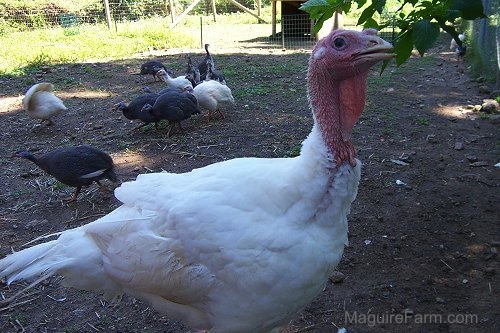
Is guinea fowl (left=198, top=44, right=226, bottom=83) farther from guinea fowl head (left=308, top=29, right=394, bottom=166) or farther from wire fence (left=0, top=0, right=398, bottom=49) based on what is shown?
guinea fowl head (left=308, top=29, right=394, bottom=166)

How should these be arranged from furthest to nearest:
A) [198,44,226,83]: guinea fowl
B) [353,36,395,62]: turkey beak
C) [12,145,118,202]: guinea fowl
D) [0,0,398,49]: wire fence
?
[0,0,398,49]: wire fence < [198,44,226,83]: guinea fowl < [12,145,118,202]: guinea fowl < [353,36,395,62]: turkey beak

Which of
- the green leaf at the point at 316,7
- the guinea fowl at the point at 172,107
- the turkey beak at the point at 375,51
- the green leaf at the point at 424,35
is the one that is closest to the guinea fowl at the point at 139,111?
the guinea fowl at the point at 172,107

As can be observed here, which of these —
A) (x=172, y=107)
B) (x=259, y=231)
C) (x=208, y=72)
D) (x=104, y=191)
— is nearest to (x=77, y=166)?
(x=104, y=191)

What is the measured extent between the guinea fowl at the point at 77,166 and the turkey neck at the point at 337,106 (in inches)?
134

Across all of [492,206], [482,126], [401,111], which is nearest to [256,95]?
[401,111]

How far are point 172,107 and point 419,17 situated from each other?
444 centimetres

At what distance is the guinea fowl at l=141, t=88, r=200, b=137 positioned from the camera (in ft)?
22.3

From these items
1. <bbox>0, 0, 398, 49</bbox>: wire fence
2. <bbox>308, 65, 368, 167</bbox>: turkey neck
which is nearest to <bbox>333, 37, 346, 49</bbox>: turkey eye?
<bbox>308, 65, 368, 167</bbox>: turkey neck

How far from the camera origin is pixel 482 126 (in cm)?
648

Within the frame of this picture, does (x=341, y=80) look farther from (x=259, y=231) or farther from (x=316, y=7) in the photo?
(x=316, y=7)

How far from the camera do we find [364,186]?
4.93 m

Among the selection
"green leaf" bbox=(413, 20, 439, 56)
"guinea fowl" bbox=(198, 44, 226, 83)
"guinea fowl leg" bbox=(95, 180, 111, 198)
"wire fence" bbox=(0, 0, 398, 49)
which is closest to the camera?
"green leaf" bbox=(413, 20, 439, 56)

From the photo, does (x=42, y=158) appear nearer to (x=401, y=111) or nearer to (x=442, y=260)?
(x=442, y=260)

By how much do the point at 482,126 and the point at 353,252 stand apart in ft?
Answer: 12.6
